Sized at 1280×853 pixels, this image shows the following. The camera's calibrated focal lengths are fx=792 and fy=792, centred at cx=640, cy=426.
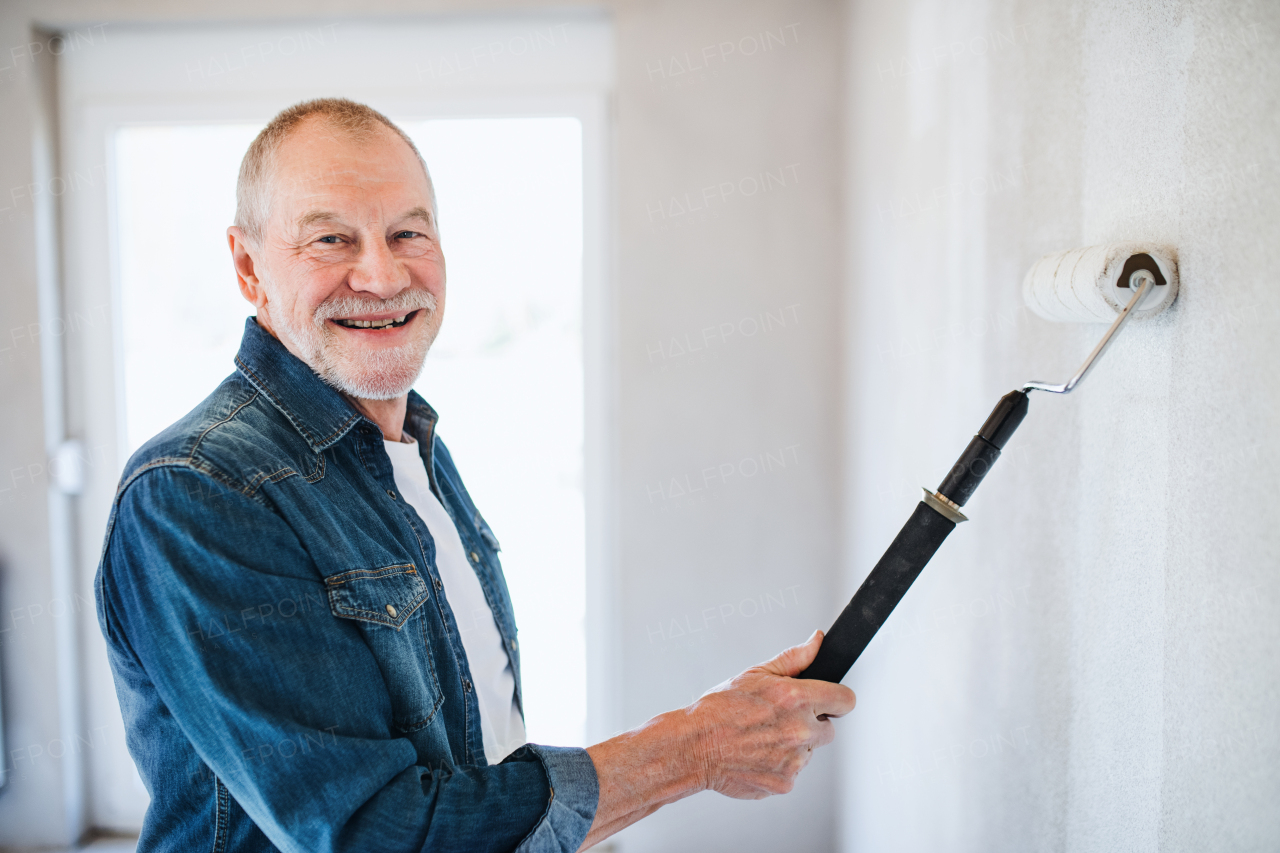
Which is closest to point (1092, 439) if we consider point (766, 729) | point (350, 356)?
point (766, 729)

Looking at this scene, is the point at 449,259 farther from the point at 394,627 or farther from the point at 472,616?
the point at 394,627

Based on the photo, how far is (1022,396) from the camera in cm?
67

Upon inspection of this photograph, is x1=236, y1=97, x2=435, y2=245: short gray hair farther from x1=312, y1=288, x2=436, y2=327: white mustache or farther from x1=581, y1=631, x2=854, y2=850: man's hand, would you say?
x1=581, y1=631, x2=854, y2=850: man's hand

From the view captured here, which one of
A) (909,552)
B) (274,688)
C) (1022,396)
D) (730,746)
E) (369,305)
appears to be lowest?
(730,746)

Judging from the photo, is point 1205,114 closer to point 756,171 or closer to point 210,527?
point 210,527

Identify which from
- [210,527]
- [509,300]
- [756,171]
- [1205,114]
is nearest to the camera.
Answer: [1205,114]

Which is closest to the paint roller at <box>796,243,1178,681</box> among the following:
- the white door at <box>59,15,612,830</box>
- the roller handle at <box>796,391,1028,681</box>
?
the roller handle at <box>796,391,1028,681</box>

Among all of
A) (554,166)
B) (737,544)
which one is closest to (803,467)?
(737,544)

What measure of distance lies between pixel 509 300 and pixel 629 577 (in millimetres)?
778

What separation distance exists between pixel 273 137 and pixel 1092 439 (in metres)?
0.99

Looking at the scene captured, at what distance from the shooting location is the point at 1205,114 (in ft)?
1.94

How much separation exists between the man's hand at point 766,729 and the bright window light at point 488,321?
4.27 ft

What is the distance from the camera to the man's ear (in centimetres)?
103

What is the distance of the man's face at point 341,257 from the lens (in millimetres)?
964
